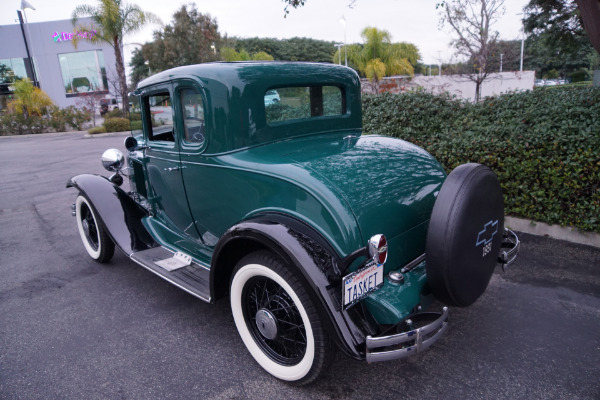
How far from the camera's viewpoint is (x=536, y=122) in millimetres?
4590

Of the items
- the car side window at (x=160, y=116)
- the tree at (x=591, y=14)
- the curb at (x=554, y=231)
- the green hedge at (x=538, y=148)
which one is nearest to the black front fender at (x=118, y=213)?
the car side window at (x=160, y=116)

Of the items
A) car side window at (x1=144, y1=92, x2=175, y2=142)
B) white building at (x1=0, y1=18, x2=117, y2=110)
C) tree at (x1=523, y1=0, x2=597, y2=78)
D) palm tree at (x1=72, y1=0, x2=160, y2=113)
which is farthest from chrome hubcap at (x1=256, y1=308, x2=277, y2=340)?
white building at (x1=0, y1=18, x2=117, y2=110)

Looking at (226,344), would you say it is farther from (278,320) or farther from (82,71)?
(82,71)

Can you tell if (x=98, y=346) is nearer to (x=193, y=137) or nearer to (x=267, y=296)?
(x=267, y=296)

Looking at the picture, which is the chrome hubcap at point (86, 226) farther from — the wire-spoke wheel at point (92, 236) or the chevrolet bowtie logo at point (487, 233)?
the chevrolet bowtie logo at point (487, 233)

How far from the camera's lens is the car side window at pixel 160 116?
314 centimetres

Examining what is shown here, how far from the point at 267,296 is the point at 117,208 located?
201 centimetres

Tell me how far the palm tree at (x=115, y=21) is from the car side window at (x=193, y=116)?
1998cm

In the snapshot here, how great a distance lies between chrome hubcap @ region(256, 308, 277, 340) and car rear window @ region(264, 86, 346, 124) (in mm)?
1319

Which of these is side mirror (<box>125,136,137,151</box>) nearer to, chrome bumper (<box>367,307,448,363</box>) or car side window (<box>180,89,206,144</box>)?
car side window (<box>180,89,206,144</box>)

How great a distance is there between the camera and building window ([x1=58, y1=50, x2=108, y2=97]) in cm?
3441

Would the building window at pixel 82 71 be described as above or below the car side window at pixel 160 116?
above

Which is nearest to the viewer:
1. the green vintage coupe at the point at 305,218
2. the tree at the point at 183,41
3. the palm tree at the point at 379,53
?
the green vintage coupe at the point at 305,218

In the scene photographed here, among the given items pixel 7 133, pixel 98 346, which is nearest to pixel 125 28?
pixel 7 133
